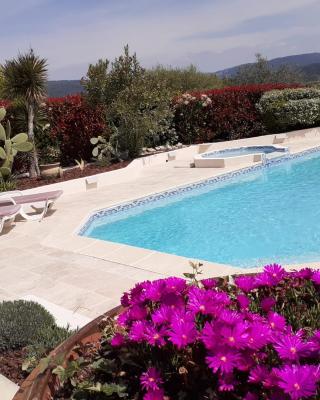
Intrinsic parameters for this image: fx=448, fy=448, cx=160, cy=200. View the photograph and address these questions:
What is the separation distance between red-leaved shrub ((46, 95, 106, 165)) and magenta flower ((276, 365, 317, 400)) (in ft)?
47.7

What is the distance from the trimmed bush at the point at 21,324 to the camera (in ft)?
12.8

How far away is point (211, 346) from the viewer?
177 centimetres

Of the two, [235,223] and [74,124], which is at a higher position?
[74,124]

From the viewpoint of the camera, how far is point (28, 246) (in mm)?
7801

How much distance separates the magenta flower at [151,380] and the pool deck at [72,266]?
273cm

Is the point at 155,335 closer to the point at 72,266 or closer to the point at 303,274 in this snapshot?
the point at 303,274

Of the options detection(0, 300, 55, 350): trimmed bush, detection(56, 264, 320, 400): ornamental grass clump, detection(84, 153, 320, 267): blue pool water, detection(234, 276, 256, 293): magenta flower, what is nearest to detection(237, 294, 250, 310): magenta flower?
detection(56, 264, 320, 400): ornamental grass clump

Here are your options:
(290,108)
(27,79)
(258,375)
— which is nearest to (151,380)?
(258,375)

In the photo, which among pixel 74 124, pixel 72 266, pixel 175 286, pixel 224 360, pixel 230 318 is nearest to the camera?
pixel 224 360

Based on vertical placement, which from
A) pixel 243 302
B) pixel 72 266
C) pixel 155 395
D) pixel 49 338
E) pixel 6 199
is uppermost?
pixel 243 302

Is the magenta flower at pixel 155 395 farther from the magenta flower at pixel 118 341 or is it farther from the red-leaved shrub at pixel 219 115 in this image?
the red-leaved shrub at pixel 219 115

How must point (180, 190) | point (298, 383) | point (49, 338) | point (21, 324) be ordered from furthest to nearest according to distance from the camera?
point (180, 190) → point (21, 324) → point (49, 338) → point (298, 383)

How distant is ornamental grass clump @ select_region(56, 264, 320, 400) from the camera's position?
1751mm

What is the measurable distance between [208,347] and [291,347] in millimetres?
336
